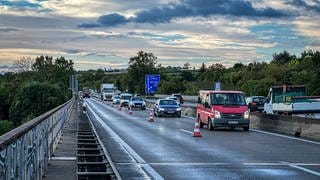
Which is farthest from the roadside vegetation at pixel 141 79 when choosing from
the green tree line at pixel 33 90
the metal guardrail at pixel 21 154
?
the metal guardrail at pixel 21 154

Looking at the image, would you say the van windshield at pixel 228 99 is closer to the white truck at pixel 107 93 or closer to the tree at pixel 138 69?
the white truck at pixel 107 93

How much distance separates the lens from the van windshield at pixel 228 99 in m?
30.0

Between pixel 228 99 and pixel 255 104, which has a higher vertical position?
pixel 228 99

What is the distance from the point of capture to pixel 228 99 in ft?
99.1

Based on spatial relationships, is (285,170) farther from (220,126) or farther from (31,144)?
(220,126)

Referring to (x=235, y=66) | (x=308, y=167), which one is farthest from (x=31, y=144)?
(x=235, y=66)

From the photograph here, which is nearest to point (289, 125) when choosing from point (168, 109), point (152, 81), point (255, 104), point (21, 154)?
point (21, 154)

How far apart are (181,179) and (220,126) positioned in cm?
1717

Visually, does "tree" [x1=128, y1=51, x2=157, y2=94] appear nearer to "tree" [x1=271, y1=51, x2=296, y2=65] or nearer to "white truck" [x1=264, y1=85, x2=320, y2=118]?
"tree" [x1=271, y1=51, x2=296, y2=65]

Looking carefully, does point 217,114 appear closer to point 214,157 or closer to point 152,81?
point 214,157

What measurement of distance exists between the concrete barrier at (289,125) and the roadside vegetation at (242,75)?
141 feet

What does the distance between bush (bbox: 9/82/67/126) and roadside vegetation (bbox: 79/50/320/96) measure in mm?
26802

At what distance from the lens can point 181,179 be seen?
12.5 meters

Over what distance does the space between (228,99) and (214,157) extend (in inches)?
533
